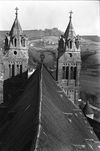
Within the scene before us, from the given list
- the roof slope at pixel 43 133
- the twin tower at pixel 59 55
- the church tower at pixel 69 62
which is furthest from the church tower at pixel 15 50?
the roof slope at pixel 43 133

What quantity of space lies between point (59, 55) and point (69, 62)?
1318mm

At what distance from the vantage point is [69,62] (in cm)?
2773

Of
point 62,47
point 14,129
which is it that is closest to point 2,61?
point 62,47

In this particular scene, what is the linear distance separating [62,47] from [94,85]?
2853 centimetres

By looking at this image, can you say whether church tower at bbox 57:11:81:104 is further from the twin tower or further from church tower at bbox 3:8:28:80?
church tower at bbox 3:8:28:80

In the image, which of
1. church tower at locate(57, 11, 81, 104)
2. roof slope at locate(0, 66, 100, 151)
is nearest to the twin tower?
church tower at locate(57, 11, 81, 104)

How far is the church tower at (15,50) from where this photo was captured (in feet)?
87.4

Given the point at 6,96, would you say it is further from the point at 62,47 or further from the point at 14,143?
the point at 14,143

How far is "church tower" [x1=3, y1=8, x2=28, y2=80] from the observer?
1049 inches

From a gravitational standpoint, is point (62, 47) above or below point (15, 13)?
below

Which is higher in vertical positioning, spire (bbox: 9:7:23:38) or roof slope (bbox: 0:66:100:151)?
spire (bbox: 9:7:23:38)

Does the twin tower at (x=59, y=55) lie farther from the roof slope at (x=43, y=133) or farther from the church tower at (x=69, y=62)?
the roof slope at (x=43, y=133)

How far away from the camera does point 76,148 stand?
40.7 ft

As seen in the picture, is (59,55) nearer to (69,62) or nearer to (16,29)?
(69,62)
